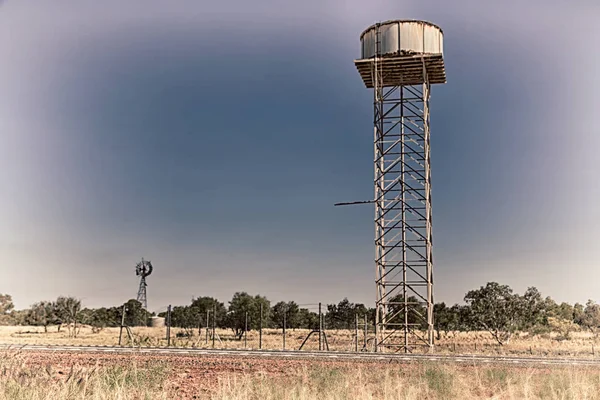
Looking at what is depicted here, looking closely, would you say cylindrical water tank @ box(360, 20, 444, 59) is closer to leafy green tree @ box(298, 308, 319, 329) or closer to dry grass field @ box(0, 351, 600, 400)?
dry grass field @ box(0, 351, 600, 400)

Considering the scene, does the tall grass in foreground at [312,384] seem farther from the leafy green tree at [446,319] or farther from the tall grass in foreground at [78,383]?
the leafy green tree at [446,319]

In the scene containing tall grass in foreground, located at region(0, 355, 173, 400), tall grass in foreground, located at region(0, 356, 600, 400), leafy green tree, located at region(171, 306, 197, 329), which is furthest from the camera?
leafy green tree, located at region(171, 306, 197, 329)

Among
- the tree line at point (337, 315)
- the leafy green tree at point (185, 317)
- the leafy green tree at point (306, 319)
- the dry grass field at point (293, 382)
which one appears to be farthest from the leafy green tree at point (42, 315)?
the dry grass field at point (293, 382)

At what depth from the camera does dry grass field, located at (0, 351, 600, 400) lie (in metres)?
13.5

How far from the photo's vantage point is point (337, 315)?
7994cm

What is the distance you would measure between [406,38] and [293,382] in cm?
2661

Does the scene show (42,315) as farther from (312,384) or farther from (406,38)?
(312,384)

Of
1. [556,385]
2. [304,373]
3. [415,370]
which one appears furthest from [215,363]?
[556,385]

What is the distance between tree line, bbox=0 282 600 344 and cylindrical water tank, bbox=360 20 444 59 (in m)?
14.6

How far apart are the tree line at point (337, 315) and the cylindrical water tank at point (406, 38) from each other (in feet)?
48.0

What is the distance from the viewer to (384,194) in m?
37.1

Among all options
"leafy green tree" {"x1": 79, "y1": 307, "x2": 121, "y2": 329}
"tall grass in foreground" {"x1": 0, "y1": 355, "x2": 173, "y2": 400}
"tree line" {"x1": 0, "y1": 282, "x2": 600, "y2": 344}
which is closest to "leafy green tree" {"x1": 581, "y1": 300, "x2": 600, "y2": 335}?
"tree line" {"x1": 0, "y1": 282, "x2": 600, "y2": 344}

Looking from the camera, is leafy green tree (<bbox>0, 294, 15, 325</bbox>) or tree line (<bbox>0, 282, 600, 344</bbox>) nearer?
tree line (<bbox>0, 282, 600, 344</bbox>)

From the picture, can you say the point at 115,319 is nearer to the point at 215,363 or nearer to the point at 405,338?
the point at 405,338
